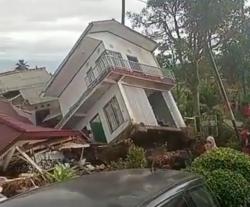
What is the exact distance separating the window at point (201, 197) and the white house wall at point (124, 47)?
819 inches

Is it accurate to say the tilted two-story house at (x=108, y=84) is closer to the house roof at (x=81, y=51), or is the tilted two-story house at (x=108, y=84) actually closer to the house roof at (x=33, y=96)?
the house roof at (x=81, y=51)

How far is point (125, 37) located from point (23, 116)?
662cm

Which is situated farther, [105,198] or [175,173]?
[175,173]

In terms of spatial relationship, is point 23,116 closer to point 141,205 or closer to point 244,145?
point 244,145

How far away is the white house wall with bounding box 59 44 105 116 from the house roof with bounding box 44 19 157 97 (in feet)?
0.61

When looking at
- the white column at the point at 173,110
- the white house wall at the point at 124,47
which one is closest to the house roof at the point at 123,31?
the white house wall at the point at 124,47

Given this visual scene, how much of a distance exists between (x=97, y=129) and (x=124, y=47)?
485 centimetres

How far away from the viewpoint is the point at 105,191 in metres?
3.52

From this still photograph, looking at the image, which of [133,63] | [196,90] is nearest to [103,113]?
[133,63]

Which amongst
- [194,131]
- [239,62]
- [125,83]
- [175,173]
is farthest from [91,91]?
[175,173]

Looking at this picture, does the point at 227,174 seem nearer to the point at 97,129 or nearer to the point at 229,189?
the point at 229,189

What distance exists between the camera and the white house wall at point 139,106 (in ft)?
78.7

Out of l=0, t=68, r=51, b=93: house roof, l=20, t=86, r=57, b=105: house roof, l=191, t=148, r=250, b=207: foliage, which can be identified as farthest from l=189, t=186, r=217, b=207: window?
l=0, t=68, r=51, b=93: house roof

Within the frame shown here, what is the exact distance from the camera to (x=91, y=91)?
2366 cm
